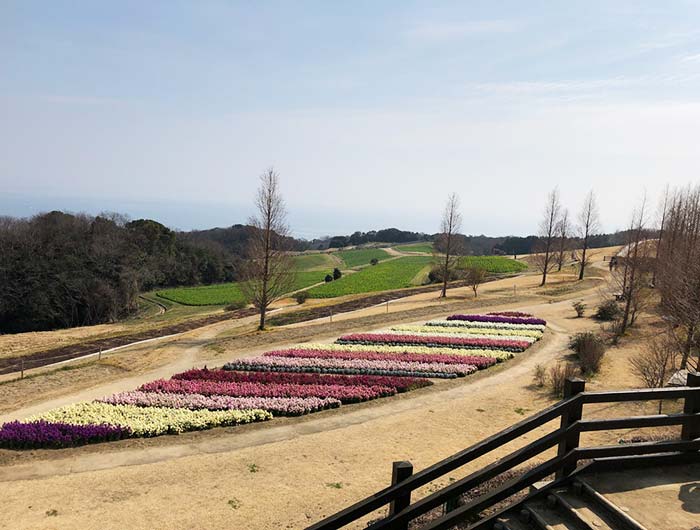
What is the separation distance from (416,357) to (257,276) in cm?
1509

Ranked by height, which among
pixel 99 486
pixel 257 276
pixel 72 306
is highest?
pixel 257 276

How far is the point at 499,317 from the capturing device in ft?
110

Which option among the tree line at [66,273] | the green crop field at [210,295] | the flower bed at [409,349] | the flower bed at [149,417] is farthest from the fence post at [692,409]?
the green crop field at [210,295]

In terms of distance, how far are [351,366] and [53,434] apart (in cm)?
1159

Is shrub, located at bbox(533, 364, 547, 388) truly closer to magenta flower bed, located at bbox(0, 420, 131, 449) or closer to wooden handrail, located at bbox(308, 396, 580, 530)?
wooden handrail, located at bbox(308, 396, 580, 530)

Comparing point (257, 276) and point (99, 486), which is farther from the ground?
point (257, 276)

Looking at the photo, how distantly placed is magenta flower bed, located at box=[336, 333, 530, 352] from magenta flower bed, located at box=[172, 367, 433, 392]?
20.8 ft

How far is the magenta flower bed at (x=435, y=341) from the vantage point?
25984 mm

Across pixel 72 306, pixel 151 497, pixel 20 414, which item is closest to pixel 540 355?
pixel 151 497

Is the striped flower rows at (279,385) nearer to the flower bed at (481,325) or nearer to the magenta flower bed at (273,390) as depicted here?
the magenta flower bed at (273,390)

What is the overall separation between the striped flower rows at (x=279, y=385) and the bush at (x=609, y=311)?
7644 mm

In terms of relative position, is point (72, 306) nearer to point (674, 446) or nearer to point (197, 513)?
point (197, 513)

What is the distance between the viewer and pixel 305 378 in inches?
791

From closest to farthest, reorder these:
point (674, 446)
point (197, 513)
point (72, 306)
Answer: point (674, 446)
point (197, 513)
point (72, 306)
